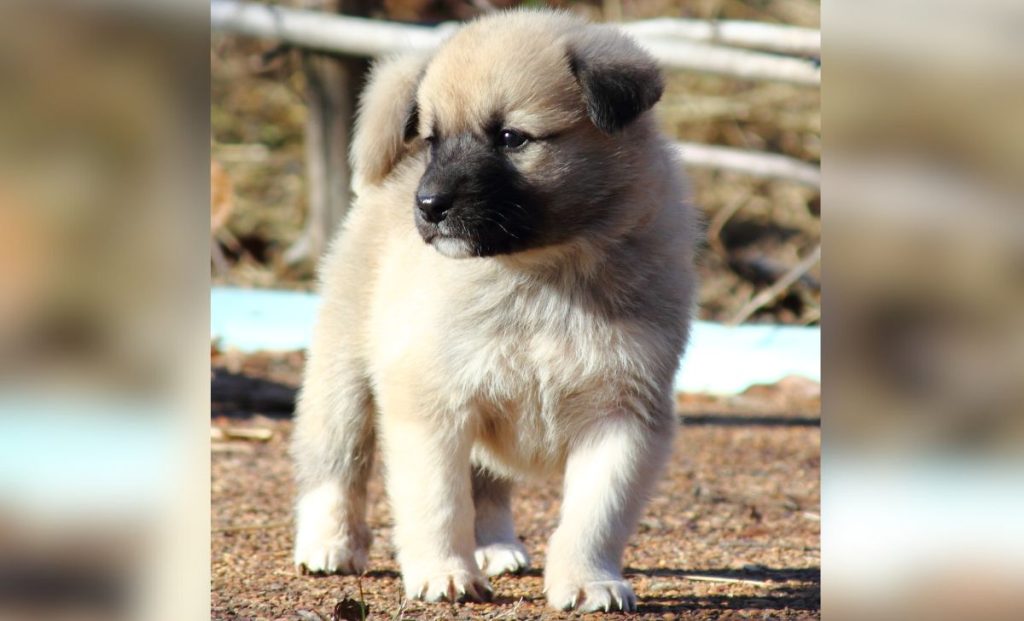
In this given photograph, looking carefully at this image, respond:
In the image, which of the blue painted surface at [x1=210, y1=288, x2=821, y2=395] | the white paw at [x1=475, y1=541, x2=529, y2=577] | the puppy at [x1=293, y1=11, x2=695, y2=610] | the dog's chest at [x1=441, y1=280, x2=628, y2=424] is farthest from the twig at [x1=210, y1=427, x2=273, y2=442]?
the dog's chest at [x1=441, y1=280, x2=628, y2=424]

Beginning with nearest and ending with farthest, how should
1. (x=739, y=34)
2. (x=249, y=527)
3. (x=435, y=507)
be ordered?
(x=435, y=507), (x=249, y=527), (x=739, y=34)

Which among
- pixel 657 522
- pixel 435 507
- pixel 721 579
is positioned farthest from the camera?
pixel 657 522

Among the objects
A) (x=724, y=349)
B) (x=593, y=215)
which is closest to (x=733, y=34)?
(x=724, y=349)

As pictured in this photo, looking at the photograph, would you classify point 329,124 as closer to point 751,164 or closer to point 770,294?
point 751,164

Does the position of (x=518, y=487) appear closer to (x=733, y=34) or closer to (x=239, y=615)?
(x=239, y=615)

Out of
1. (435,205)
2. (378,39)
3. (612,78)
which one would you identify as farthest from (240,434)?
(612,78)

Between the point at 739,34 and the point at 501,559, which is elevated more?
the point at 739,34
